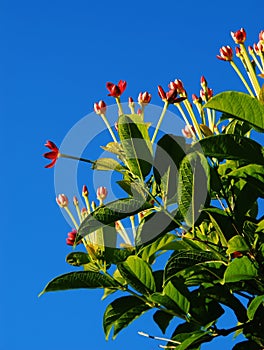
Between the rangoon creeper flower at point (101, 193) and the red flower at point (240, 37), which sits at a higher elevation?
the red flower at point (240, 37)

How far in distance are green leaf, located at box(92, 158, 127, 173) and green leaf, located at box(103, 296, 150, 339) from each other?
437mm

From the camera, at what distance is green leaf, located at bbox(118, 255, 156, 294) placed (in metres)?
1.58

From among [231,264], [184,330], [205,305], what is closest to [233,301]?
[205,305]

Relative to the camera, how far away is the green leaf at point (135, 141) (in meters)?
1.42

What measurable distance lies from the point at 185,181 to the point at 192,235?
0.67ft

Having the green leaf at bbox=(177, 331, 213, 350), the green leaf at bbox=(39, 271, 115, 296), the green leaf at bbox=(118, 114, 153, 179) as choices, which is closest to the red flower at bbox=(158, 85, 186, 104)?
the green leaf at bbox=(118, 114, 153, 179)

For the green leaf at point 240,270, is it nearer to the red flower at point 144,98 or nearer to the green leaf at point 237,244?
the green leaf at point 237,244

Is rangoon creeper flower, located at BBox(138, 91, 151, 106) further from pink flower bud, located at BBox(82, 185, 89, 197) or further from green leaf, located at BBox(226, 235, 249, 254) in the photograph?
green leaf, located at BBox(226, 235, 249, 254)

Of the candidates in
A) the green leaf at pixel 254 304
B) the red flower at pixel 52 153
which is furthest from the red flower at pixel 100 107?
the green leaf at pixel 254 304

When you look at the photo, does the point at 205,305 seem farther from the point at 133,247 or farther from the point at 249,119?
the point at 249,119

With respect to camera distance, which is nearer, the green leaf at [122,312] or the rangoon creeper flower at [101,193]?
the rangoon creeper flower at [101,193]

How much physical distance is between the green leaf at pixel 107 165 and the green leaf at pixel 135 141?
0.09 meters

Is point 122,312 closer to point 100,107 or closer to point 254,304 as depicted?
point 254,304

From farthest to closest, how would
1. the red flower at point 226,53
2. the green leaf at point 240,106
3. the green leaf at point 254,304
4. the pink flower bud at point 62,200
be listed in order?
1. the red flower at point 226,53
2. the pink flower bud at point 62,200
3. the green leaf at point 254,304
4. the green leaf at point 240,106
